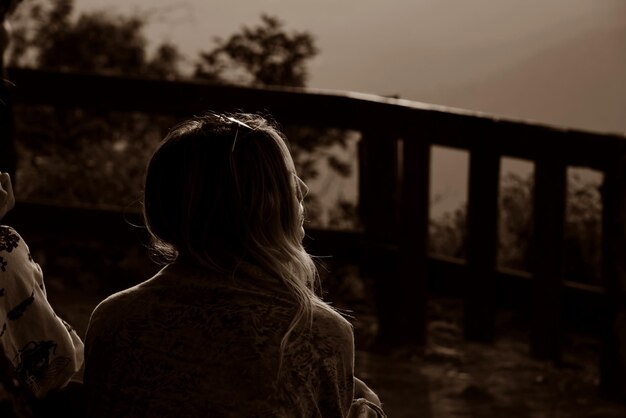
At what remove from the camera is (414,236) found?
6.00 meters

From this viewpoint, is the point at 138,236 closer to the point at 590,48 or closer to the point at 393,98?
the point at 393,98

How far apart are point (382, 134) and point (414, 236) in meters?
0.54

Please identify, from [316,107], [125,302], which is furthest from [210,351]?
[316,107]

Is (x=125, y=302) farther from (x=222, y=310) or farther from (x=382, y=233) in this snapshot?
(x=382, y=233)

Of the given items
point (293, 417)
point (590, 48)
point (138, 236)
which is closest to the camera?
point (293, 417)

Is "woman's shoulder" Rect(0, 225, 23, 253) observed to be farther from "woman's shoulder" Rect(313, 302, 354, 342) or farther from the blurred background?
the blurred background

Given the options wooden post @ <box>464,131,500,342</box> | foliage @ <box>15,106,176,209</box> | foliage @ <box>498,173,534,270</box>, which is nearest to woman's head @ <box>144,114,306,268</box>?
wooden post @ <box>464,131,500,342</box>

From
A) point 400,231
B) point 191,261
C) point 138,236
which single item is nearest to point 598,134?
point 400,231

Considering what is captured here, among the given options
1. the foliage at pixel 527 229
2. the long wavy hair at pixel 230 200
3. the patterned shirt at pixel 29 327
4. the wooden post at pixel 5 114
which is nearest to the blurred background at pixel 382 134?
the foliage at pixel 527 229

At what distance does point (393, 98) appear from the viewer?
6336mm

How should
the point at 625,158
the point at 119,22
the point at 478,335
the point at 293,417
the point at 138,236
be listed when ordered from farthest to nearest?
the point at 119,22, the point at 138,236, the point at 478,335, the point at 625,158, the point at 293,417

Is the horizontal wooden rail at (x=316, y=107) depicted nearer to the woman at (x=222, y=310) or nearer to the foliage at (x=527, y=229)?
the foliage at (x=527, y=229)

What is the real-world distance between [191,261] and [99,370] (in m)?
0.27

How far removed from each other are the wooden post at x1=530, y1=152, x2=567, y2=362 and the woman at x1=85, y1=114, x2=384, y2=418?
3.43 metres
